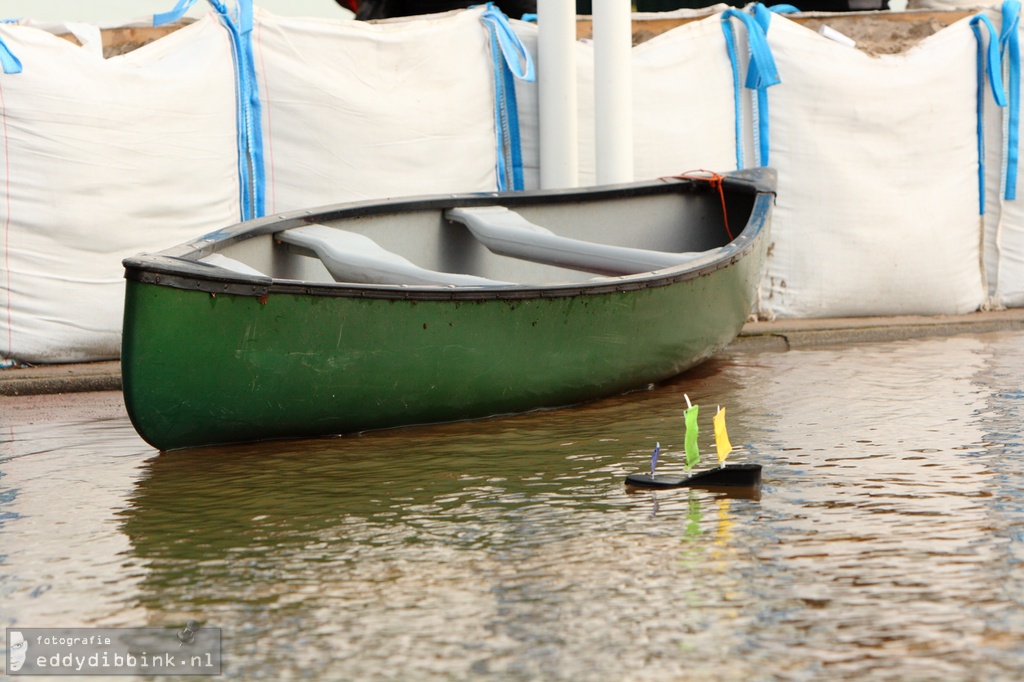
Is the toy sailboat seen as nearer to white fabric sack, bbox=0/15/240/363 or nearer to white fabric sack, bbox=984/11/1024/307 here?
white fabric sack, bbox=0/15/240/363

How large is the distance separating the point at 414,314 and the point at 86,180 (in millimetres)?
2471

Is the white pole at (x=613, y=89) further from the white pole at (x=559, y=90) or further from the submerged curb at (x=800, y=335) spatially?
the submerged curb at (x=800, y=335)

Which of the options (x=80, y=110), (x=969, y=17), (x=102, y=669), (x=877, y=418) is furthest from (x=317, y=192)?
(x=102, y=669)

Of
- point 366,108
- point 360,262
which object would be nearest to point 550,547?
point 360,262

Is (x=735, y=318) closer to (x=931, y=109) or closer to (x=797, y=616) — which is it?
(x=931, y=109)

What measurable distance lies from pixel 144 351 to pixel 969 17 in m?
6.13

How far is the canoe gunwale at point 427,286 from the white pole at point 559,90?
1.84 feet

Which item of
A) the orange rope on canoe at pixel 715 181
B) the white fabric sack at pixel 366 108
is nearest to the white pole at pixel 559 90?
the white fabric sack at pixel 366 108

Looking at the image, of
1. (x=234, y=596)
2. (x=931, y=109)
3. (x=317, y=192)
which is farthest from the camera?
(x=931, y=109)

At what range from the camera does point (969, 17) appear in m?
8.66

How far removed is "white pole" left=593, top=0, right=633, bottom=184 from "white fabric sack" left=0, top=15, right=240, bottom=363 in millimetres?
2097

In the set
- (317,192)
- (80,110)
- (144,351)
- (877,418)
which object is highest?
(80,110)

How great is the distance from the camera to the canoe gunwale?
466 cm

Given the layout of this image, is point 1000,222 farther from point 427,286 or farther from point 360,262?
point 427,286
